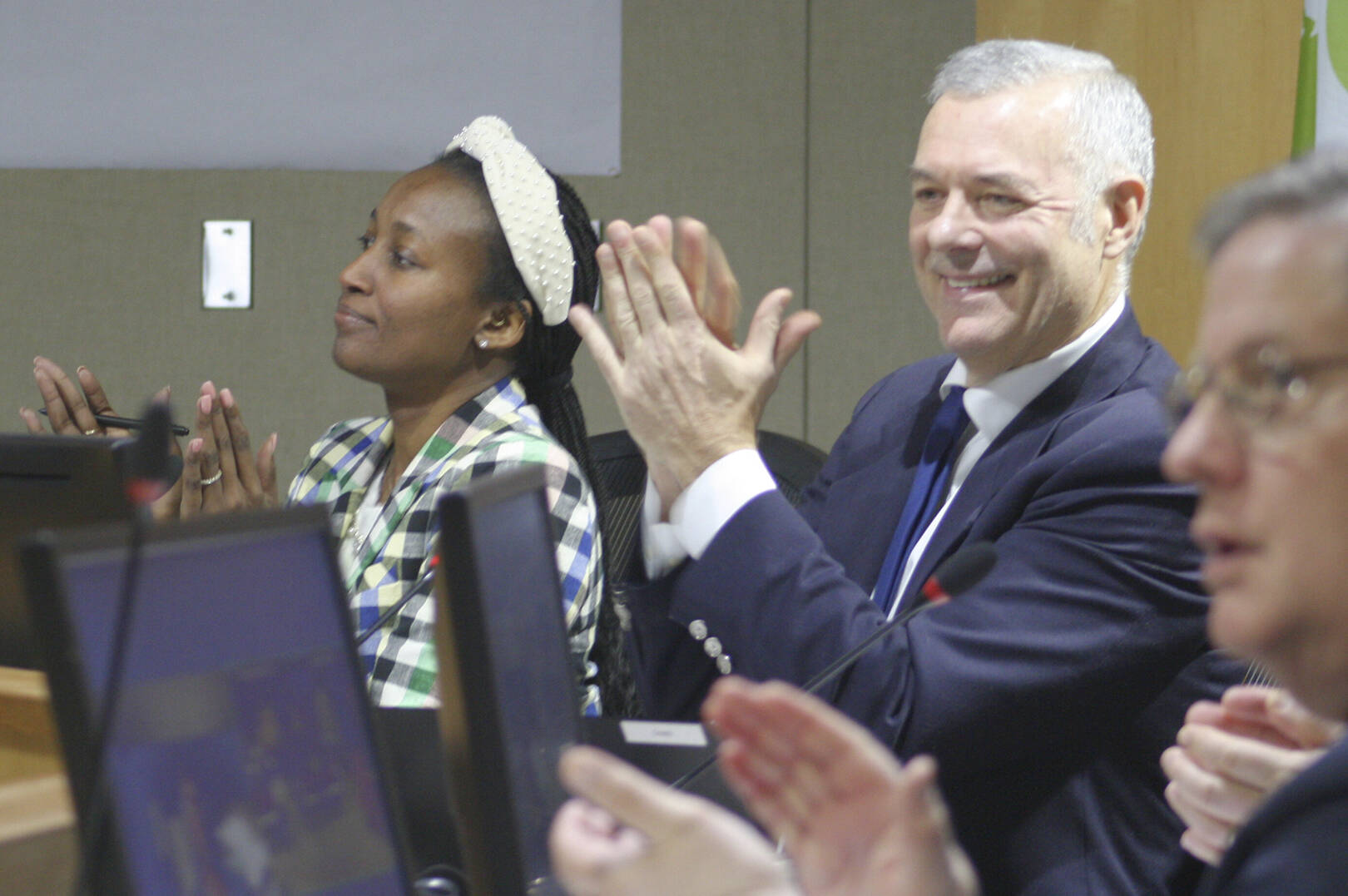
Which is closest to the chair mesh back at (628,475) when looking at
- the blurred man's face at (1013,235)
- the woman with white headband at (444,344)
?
the woman with white headband at (444,344)

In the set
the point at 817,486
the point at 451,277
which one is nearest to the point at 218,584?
the point at 817,486

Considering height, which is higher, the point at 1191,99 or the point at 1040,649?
the point at 1191,99

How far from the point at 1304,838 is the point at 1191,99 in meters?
2.03

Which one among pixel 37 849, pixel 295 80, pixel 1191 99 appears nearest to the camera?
pixel 37 849

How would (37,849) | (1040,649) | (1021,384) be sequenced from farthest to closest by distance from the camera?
1. (1021,384)
2. (1040,649)
3. (37,849)

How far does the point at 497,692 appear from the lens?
0.78m

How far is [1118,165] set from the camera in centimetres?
156

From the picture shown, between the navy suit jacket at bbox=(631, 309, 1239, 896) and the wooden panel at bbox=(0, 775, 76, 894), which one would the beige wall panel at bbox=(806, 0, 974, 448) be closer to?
the navy suit jacket at bbox=(631, 309, 1239, 896)

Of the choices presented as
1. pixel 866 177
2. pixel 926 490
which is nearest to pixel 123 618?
pixel 926 490

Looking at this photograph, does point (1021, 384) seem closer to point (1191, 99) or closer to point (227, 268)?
point (1191, 99)

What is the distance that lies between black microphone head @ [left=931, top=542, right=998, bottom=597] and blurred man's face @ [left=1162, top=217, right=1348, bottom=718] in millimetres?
337

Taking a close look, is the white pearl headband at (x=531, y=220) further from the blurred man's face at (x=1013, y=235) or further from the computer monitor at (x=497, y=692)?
the computer monitor at (x=497, y=692)

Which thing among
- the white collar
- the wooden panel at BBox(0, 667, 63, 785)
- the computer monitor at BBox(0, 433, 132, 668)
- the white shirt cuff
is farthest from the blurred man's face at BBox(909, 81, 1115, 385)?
the wooden panel at BBox(0, 667, 63, 785)

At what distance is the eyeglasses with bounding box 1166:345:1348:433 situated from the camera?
0.66 m
